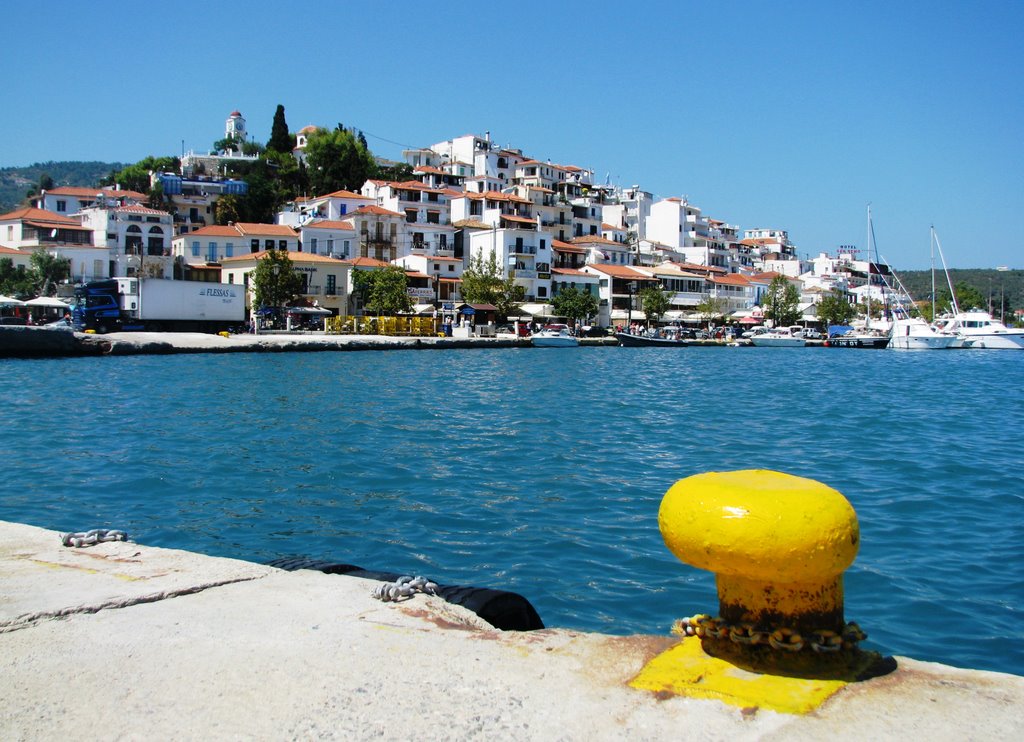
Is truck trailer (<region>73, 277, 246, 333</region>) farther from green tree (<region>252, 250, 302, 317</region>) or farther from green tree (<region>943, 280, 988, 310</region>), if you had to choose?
green tree (<region>943, 280, 988, 310</region>)

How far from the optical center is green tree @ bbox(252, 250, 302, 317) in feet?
179

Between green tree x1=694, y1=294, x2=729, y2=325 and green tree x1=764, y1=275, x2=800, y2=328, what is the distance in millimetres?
4597

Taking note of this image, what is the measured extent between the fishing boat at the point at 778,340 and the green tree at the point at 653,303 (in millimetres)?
8621

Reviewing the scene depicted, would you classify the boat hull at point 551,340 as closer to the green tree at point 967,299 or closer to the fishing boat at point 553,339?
the fishing boat at point 553,339

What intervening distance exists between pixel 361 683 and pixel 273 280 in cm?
5379

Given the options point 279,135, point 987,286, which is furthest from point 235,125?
point 987,286

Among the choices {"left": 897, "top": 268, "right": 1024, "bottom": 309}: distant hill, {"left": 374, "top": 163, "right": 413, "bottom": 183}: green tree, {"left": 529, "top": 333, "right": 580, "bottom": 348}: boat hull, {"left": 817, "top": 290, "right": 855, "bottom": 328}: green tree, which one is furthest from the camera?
{"left": 897, "top": 268, "right": 1024, "bottom": 309}: distant hill

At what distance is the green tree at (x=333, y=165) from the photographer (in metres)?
84.7

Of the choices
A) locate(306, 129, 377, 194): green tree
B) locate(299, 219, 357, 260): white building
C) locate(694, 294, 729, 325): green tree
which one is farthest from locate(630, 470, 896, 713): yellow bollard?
locate(306, 129, 377, 194): green tree

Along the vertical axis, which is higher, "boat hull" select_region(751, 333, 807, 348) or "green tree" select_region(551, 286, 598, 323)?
"green tree" select_region(551, 286, 598, 323)

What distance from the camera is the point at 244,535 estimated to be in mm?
9383

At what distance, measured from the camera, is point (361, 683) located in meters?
3.64

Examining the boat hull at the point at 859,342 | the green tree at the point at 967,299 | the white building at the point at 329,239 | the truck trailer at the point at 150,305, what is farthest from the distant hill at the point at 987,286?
the truck trailer at the point at 150,305

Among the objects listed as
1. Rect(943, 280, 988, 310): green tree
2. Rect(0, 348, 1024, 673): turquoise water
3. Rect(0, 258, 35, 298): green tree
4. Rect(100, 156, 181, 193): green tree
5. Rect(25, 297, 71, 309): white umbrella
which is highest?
Rect(100, 156, 181, 193): green tree
